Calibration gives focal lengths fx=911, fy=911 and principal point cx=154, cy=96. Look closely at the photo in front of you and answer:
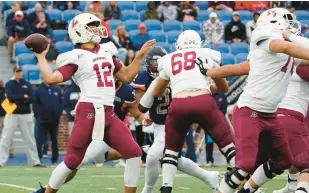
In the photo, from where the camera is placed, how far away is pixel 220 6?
852 inches

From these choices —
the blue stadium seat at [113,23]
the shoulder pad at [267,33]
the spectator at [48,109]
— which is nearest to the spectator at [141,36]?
the blue stadium seat at [113,23]

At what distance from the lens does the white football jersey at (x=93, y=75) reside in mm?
8359

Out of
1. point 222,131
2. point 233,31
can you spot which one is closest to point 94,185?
point 222,131

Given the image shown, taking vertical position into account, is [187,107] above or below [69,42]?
above

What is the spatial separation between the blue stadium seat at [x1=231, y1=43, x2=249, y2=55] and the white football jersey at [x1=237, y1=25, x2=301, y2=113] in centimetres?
1199

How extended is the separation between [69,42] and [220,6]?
4554mm

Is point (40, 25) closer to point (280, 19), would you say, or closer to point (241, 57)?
point (241, 57)

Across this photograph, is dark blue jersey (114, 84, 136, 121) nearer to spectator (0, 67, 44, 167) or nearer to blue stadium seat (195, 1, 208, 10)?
spectator (0, 67, 44, 167)

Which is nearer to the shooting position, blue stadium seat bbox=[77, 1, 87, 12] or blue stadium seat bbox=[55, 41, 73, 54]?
blue stadium seat bbox=[55, 41, 73, 54]

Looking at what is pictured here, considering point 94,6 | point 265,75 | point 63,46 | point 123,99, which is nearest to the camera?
point 265,75

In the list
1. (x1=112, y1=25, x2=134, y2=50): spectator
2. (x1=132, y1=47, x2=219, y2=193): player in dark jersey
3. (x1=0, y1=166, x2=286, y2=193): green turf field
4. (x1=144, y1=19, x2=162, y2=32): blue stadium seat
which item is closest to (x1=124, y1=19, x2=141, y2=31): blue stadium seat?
(x1=144, y1=19, x2=162, y2=32): blue stadium seat

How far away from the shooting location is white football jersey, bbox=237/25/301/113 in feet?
25.3

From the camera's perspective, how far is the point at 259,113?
7.88m

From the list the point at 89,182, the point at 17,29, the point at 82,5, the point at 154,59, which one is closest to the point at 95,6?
the point at 82,5
